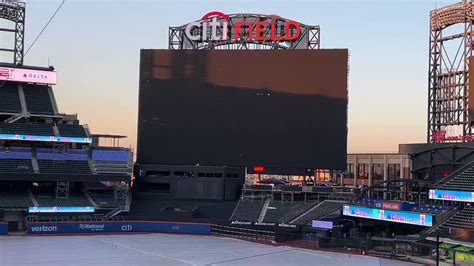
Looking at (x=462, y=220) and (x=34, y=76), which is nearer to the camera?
(x=462, y=220)

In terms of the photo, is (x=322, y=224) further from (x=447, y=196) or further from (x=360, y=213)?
(x=447, y=196)

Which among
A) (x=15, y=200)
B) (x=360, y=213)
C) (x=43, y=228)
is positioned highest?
(x=360, y=213)

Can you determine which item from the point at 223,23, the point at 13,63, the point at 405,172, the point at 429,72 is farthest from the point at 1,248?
the point at 405,172

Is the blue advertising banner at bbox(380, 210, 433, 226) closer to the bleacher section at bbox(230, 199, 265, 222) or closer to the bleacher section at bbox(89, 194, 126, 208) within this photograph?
the bleacher section at bbox(230, 199, 265, 222)

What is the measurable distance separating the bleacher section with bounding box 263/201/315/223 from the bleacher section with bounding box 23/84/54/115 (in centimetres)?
2255

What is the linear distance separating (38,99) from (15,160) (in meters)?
7.89

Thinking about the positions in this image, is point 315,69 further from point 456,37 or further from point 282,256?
point 456,37

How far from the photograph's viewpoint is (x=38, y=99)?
50812 mm

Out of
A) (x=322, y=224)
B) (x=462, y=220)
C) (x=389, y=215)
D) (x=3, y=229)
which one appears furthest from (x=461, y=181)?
(x=3, y=229)

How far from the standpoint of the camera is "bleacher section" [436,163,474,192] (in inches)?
1361

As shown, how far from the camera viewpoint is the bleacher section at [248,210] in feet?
146

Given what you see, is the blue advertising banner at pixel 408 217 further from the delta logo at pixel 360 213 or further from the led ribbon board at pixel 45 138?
the led ribbon board at pixel 45 138

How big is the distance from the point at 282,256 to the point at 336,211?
11.1 m

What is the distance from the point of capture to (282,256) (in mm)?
32125
